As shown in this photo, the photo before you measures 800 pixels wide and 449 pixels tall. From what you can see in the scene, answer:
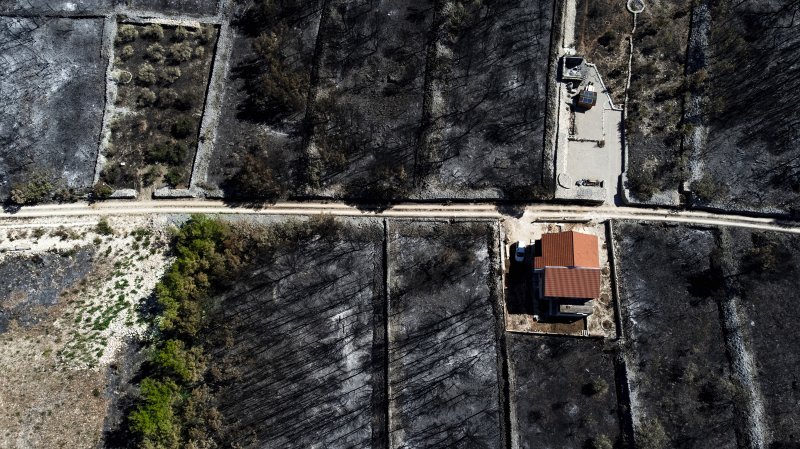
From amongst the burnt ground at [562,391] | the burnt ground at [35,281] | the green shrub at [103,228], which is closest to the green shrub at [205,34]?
the green shrub at [103,228]

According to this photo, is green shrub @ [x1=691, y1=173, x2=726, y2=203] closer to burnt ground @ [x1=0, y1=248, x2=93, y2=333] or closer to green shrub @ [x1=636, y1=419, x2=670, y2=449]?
green shrub @ [x1=636, y1=419, x2=670, y2=449]

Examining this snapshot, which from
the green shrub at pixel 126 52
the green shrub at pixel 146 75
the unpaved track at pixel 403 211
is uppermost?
the green shrub at pixel 126 52

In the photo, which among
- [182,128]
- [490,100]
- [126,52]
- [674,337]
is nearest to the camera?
[674,337]

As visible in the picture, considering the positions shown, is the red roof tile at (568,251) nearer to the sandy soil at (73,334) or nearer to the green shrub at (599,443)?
the green shrub at (599,443)

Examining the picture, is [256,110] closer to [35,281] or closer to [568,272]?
[35,281]

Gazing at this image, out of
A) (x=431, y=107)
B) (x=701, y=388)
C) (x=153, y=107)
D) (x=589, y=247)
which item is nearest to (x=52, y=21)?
(x=153, y=107)

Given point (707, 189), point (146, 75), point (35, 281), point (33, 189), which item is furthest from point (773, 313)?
point (33, 189)

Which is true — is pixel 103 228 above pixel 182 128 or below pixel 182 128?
below
